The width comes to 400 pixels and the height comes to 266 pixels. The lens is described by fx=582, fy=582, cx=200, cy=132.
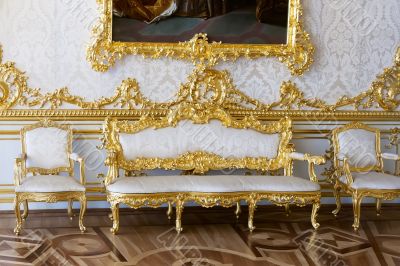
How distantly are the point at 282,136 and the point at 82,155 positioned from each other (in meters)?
1.76

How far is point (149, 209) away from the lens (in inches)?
202

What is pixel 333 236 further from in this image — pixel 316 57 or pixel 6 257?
pixel 6 257

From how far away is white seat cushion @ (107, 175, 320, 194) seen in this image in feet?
14.4

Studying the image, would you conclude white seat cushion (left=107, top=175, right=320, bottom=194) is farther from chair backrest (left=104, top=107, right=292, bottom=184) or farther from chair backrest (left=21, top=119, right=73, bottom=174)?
chair backrest (left=21, top=119, right=73, bottom=174)

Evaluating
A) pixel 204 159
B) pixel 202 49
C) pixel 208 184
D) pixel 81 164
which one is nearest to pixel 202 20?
pixel 202 49

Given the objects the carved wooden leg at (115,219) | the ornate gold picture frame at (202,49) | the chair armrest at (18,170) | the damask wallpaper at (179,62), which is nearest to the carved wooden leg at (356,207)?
the damask wallpaper at (179,62)

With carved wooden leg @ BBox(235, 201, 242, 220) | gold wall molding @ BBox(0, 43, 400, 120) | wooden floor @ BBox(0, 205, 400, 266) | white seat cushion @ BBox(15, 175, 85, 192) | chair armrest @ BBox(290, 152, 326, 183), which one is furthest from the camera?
carved wooden leg @ BBox(235, 201, 242, 220)

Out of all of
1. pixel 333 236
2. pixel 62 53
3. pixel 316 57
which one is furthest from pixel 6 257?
pixel 316 57

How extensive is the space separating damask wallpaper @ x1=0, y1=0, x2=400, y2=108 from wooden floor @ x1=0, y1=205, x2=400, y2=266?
108 centimetres

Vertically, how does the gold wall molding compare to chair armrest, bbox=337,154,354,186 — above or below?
above

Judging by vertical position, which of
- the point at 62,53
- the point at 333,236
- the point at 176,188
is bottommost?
the point at 333,236

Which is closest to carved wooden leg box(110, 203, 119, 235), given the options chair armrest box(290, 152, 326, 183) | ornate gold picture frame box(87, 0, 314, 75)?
ornate gold picture frame box(87, 0, 314, 75)

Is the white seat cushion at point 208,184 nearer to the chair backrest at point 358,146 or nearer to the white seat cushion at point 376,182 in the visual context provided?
the white seat cushion at point 376,182

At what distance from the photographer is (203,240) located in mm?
4363
